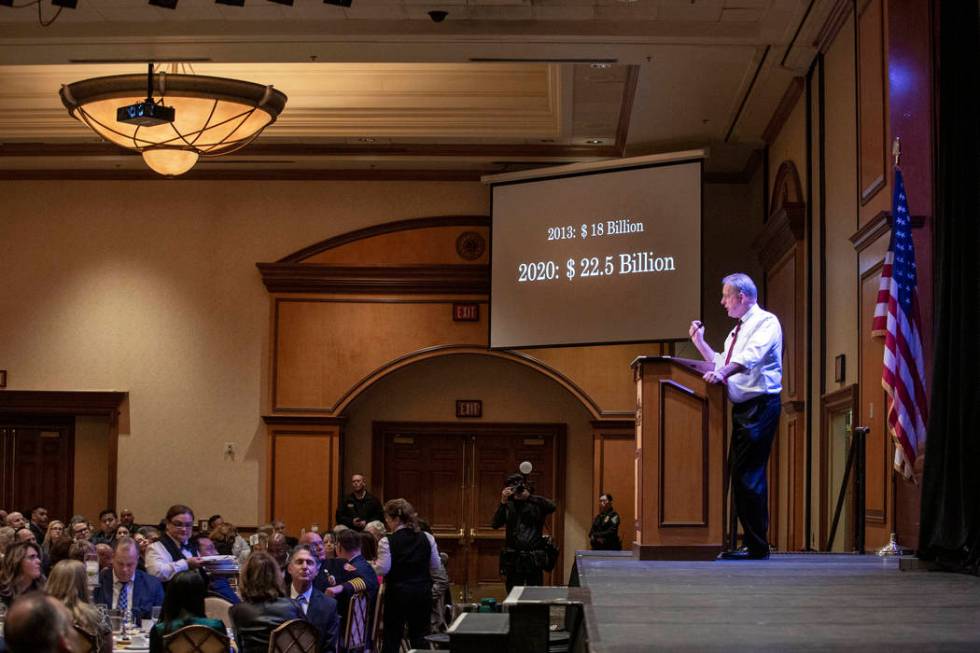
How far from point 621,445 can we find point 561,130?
3740 millimetres

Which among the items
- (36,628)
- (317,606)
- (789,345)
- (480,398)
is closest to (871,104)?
(789,345)

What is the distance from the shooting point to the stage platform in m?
3.79

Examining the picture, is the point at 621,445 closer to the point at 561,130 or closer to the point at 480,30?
the point at 561,130

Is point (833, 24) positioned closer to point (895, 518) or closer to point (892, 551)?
point (895, 518)

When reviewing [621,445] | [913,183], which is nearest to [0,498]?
[621,445]

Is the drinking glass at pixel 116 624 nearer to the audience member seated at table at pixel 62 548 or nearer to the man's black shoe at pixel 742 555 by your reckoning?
the audience member seated at table at pixel 62 548

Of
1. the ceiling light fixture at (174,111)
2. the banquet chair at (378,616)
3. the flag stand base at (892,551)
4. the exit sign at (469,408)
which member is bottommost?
the banquet chair at (378,616)

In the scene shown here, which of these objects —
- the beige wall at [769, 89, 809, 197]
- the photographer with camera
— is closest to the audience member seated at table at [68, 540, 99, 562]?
the photographer with camera

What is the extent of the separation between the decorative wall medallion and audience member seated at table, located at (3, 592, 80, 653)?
12453mm

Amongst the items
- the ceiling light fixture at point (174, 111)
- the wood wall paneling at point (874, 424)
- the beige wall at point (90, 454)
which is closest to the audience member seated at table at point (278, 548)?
the ceiling light fixture at point (174, 111)

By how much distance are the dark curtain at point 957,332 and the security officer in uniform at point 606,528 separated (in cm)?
799

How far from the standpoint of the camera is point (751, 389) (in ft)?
21.8

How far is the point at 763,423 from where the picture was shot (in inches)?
263

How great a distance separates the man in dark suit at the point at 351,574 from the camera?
27.2 feet
